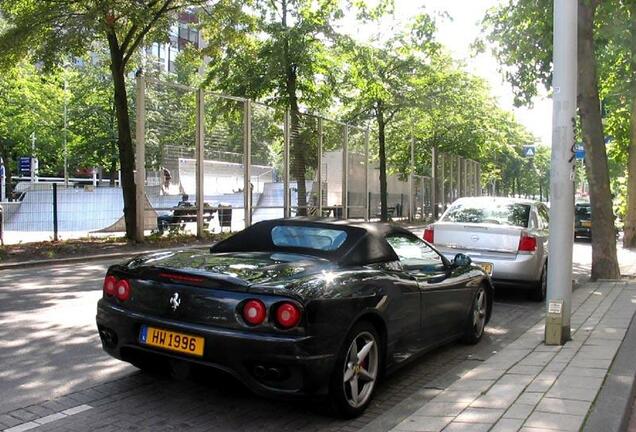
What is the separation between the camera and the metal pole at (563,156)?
579cm

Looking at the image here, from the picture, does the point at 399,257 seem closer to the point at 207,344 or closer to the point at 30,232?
the point at 207,344

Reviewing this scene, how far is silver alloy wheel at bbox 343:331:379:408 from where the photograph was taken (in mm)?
4073

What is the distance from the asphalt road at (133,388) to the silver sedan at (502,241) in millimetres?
1788

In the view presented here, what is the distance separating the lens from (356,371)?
13.5ft

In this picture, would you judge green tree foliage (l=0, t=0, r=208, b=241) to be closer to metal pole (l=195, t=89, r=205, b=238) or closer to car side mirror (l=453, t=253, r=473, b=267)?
metal pole (l=195, t=89, r=205, b=238)

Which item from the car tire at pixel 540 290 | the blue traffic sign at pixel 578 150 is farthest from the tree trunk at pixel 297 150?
the car tire at pixel 540 290

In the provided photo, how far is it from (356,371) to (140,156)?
509 inches

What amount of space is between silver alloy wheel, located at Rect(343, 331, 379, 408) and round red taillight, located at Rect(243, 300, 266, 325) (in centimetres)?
65

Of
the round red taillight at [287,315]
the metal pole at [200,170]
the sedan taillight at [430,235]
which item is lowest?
the round red taillight at [287,315]

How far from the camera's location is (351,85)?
80.4 ft

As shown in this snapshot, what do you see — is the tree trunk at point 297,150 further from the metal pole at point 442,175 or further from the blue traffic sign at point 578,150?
the metal pole at point 442,175

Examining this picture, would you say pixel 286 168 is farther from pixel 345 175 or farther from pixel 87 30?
pixel 87 30

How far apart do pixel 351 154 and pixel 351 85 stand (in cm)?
317

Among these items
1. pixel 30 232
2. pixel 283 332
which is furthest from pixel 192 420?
pixel 30 232
